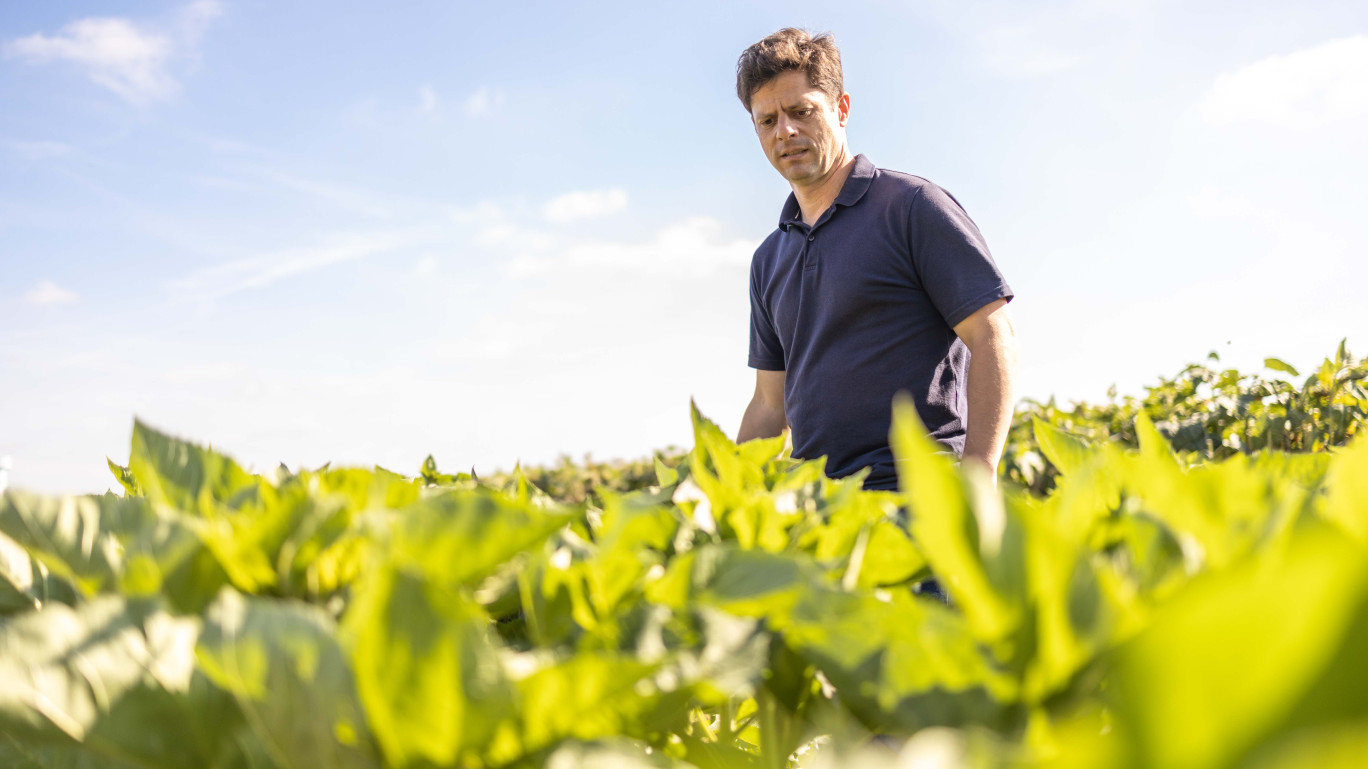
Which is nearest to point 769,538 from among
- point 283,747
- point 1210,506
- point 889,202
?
point 1210,506

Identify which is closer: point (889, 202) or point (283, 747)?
point (283, 747)

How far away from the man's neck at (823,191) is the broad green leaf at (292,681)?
3.81 metres

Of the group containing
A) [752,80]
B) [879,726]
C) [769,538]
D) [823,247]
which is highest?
[752,80]

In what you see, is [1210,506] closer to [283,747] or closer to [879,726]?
[879,726]

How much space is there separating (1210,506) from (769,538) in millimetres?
486

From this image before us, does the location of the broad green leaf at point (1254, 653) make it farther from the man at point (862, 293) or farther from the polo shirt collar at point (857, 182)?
the polo shirt collar at point (857, 182)

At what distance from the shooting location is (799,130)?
4297 millimetres

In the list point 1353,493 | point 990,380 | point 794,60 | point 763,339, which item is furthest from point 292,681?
point 763,339

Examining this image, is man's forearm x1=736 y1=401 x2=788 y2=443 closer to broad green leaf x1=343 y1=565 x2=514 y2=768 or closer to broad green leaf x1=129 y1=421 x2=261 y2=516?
broad green leaf x1=129 y1=421 x2=261 y2=516

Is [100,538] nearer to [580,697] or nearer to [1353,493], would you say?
[580,697]

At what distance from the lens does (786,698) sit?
0.91 meters

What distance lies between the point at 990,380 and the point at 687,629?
2.82m

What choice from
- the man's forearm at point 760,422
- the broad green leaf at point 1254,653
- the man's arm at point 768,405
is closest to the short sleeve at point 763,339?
the man's arm at point 768,405

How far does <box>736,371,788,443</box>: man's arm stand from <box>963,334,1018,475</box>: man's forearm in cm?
153
